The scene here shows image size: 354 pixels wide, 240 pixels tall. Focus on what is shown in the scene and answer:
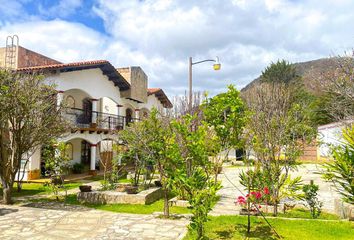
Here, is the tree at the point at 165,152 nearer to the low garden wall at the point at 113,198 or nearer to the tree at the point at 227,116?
the tree at the point at 227,116

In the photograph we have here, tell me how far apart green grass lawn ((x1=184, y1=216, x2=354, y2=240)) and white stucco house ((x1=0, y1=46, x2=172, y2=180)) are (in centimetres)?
1052

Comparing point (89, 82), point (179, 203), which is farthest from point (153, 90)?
point (179, 203)

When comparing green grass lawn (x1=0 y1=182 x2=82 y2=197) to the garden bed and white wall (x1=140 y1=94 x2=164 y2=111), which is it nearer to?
the garden bed

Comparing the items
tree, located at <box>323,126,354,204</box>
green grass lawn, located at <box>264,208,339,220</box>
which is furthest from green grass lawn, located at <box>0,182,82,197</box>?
tree, located at <box>323,126,354,204</box>

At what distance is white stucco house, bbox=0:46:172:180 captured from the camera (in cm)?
1809

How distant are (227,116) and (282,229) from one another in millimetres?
3244

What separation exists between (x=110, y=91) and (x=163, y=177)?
51.9 ft

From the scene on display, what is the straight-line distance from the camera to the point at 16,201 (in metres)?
11.5

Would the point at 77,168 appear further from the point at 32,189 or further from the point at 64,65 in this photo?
the point at 64,65

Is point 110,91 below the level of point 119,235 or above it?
above

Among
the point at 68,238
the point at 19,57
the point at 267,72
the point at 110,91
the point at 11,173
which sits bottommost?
the point at 68,238

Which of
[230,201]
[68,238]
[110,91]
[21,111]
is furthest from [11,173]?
[110,91]

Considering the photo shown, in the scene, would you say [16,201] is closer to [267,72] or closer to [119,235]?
[119,235]

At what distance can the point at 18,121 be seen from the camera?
1069 cm
